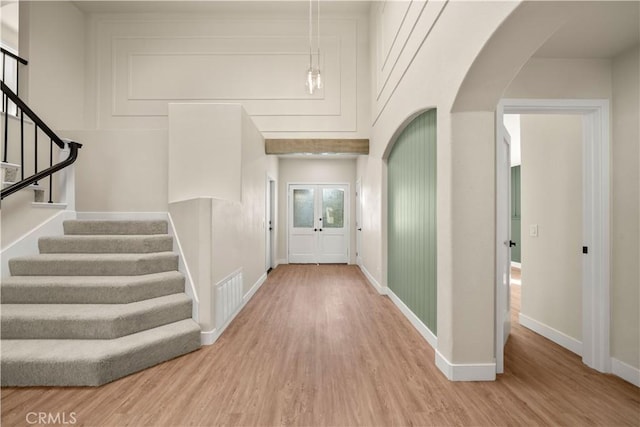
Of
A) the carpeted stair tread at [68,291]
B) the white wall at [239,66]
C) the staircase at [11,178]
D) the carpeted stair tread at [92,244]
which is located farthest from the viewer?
the white wall at [239,66]

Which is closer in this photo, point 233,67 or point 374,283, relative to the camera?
point 374,283

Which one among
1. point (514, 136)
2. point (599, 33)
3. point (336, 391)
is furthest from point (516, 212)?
point (336, 391)

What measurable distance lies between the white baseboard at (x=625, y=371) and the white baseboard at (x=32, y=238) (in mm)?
5297

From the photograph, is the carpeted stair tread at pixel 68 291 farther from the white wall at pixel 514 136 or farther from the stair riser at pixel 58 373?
the white wall at pixel 514 136

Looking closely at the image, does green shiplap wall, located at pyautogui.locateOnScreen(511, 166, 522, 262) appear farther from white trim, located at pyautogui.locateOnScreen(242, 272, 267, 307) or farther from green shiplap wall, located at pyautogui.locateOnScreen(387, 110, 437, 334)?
white trim, located at pyautogui.locateOnScreen(242, 272, 267, 307)

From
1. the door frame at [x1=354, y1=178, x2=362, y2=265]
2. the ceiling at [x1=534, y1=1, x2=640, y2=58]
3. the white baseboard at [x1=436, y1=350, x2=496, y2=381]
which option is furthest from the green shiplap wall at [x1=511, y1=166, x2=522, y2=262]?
the white baseboard at [x1=436, y1=350, x2=496, y2=381]

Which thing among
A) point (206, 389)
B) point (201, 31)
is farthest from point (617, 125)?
point (201, 31)

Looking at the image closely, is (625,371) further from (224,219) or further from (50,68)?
(50,68)

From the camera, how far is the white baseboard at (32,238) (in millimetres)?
2605

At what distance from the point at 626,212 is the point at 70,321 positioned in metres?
4.45

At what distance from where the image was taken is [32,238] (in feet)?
9.41

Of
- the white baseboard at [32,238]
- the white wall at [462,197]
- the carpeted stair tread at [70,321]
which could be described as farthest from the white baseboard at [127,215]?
the white wall at [462,197]

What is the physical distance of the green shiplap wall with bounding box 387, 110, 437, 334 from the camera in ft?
8.77

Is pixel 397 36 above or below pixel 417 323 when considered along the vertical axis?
above
